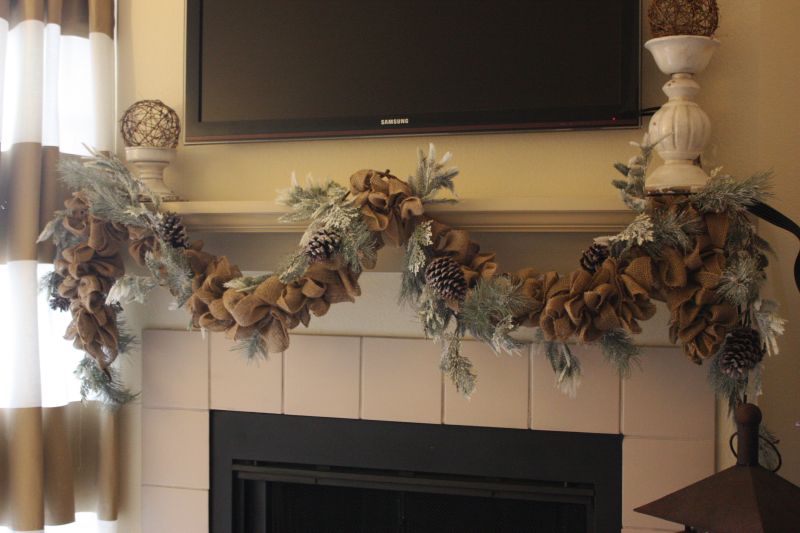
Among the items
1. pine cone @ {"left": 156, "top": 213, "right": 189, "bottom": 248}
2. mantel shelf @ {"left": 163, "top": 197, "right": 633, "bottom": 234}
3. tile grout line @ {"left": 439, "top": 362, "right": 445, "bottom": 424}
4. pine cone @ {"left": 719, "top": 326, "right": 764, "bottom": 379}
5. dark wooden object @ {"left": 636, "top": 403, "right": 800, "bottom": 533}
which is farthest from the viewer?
tile grout line @ {"left": 439, "top": 362, "right": 445, "bottom": 424}

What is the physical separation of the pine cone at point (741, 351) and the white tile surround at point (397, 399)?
0.20m

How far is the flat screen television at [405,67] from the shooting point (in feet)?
4.47

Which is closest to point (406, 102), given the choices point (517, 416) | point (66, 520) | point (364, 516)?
point (517, 416)

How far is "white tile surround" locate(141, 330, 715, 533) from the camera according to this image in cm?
139

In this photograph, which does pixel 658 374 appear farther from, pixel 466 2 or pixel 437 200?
pixel 466 2

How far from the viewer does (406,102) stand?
4.79ft

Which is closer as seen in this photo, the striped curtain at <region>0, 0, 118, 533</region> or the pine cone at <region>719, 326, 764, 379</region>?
the pine cone at <region>719, 326, 764, 379</region>

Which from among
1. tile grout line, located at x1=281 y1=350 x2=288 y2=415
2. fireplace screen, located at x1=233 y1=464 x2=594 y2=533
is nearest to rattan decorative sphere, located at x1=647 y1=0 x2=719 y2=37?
fireplace screen, located at x1=233 y1=464 x2=594 y2=533

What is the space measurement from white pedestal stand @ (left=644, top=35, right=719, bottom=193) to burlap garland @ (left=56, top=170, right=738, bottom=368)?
53 millimetres

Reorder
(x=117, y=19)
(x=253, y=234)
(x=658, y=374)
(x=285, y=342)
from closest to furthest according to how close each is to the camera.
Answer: (x=285, y=342)
(x=658, y=374)
(x=253, y=234)
(x=117, y=19)

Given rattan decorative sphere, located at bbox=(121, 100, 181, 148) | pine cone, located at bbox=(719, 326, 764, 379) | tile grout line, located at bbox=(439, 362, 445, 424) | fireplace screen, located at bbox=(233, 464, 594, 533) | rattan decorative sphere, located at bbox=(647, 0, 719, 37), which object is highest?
rattan decorative sphere, located at bbox=(647, 0, 719, 37)

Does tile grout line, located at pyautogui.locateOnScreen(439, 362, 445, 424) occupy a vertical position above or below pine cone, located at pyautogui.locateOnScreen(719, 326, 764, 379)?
below

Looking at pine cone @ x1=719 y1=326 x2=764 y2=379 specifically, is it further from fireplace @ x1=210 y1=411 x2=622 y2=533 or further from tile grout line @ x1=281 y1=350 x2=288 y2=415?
tile grout line @ x1=281 y1=350 x2=288 y2=415

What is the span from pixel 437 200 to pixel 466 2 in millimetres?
393
